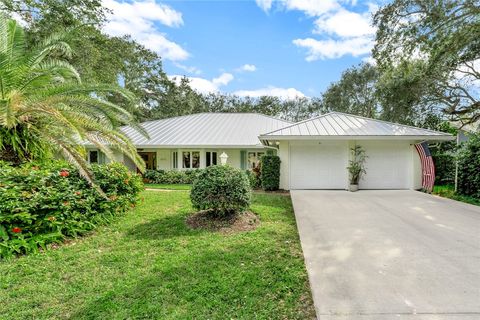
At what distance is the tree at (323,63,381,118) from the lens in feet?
94.2

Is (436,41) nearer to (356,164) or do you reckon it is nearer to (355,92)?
(356,164)

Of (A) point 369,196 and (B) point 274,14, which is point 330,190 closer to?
(A) point 369,196

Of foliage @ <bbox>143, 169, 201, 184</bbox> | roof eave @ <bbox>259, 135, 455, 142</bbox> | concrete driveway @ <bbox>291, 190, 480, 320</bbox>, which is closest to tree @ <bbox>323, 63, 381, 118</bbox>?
roof eave @ <bbox>259, 135, 455, 142</bbox>

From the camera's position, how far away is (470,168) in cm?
933

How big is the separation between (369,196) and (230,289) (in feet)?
26.4

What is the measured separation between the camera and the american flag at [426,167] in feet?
37.0

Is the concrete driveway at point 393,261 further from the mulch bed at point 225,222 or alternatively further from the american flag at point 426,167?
the american flag at point 426,167

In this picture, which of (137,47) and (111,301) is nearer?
(111,301)

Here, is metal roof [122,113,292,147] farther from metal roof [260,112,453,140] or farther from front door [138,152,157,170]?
metal roof [260,112,453,140]

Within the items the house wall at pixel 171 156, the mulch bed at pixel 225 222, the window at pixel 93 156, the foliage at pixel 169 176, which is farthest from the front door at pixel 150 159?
the mulch bed at pixel 225 222

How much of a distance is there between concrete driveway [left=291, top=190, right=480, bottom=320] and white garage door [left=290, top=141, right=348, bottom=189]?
163 inches

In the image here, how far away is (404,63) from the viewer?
1308 centimetres

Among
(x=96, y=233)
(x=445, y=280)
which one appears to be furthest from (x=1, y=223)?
(x=445, y=280)

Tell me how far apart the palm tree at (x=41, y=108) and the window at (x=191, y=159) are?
410 inches
